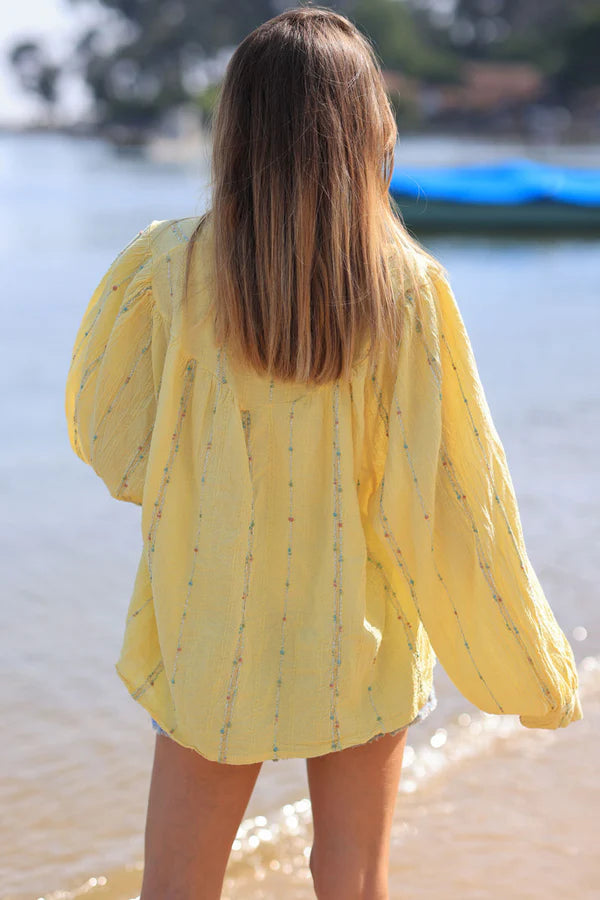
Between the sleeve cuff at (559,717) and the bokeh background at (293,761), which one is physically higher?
the sleeve cuff at (559,717)

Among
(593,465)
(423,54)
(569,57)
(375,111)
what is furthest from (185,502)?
(423,54)

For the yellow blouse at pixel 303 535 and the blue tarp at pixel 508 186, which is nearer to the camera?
the yellow blouse at pixel 303 535

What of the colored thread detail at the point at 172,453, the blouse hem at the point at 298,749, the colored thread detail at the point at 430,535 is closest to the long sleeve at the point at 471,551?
the colored thread detail at the point at 430,535

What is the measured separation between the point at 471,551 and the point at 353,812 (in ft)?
1.21

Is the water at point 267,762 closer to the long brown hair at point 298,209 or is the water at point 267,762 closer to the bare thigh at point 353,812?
the long brown hair at point 298,209

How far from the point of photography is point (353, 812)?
1347 millimetres

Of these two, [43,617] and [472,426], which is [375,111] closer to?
[472,426]

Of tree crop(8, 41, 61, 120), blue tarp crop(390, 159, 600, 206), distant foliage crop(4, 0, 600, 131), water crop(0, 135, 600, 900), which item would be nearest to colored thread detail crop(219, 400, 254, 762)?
water crop(0, 135, 600, 900)

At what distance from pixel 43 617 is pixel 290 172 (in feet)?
7.74

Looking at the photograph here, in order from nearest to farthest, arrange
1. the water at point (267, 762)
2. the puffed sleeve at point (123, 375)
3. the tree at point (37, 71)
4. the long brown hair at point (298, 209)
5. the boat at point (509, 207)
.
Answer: the long brown hair at point (298, 209) → the puffed sleeve at point (123, 375) → the water at point (267, 762) → the boat at point (509, 207) → the tree at point (37, 71)

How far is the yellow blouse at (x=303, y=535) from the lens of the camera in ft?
4.18

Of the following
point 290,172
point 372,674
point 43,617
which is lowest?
point 43,617

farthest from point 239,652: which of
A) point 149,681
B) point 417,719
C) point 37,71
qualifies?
point 37,71

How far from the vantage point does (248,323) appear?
1237 mm
